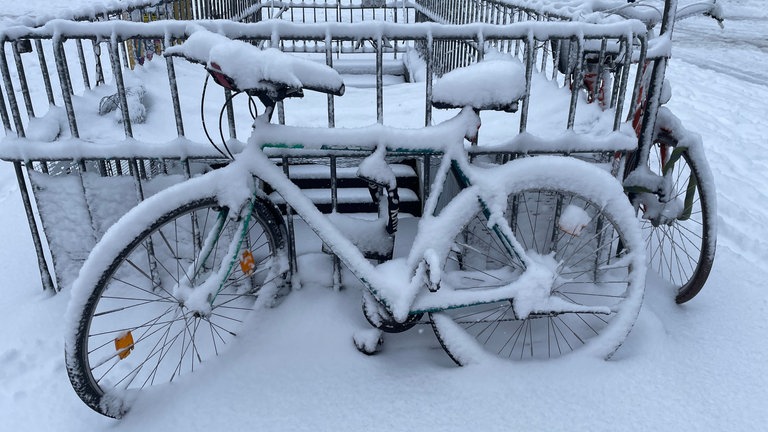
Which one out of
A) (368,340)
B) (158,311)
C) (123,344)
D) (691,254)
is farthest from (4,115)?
(691,254)

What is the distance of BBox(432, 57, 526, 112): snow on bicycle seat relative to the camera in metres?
2.46

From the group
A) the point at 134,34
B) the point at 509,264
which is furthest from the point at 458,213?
the point at 134,34

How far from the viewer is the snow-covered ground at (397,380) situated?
101 inches

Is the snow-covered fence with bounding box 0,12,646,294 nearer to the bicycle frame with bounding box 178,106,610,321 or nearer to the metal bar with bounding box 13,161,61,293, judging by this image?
the metal bar with bounding box 13,161,61,293

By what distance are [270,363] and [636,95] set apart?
2379 mm

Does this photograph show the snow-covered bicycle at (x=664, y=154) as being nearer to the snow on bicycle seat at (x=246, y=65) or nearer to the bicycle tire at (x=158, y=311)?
the snow on bicycle seat at (x=246, y=65)

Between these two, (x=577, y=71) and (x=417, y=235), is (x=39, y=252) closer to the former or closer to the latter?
(x=417, y=235)

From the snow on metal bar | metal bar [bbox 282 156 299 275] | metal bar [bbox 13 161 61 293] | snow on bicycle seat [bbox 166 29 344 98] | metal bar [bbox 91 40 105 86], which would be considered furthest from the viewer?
metal bar [bbox 91 40 105 86]

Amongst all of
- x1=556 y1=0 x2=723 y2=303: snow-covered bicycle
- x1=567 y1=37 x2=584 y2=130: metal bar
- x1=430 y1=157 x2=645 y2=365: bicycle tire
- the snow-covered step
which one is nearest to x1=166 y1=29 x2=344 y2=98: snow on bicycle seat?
x1=430 y1=157 x2=645 y2=365: bicycle tire

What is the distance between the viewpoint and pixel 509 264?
9.38ft

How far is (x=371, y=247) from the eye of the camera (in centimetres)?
272

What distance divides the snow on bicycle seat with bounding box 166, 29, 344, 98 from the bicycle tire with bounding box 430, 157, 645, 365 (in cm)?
107

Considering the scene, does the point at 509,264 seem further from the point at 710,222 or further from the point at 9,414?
the point at 9,414

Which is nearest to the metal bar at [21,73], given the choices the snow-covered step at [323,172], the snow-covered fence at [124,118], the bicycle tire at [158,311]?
the snow-covered fence at [124,118]
